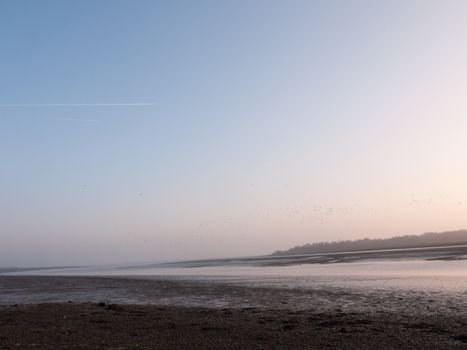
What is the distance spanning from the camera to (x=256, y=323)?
20.9 meters

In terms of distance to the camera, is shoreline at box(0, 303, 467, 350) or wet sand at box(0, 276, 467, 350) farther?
wet sand at box(0, 276, 467, 350)

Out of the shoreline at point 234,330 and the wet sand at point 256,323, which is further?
the wet sand at point 256,323

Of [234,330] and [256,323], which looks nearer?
[234,330]

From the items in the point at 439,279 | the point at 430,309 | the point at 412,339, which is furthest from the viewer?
the point at 439,279

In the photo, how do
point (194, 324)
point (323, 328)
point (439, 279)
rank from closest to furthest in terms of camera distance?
point (323, 328) < point (194, 324) < point (439, 279)

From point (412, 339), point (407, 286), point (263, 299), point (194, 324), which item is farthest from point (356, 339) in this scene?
point (407, 286)

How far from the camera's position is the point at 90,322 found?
75.3 ft

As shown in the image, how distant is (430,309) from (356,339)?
7617mm

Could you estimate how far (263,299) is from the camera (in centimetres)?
3077

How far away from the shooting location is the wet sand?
16.6 m

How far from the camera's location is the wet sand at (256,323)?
16609mm

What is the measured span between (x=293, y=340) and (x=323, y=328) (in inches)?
101

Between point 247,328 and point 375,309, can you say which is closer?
point 247,328

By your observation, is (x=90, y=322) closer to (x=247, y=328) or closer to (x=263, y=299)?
(x=247, y=328)
